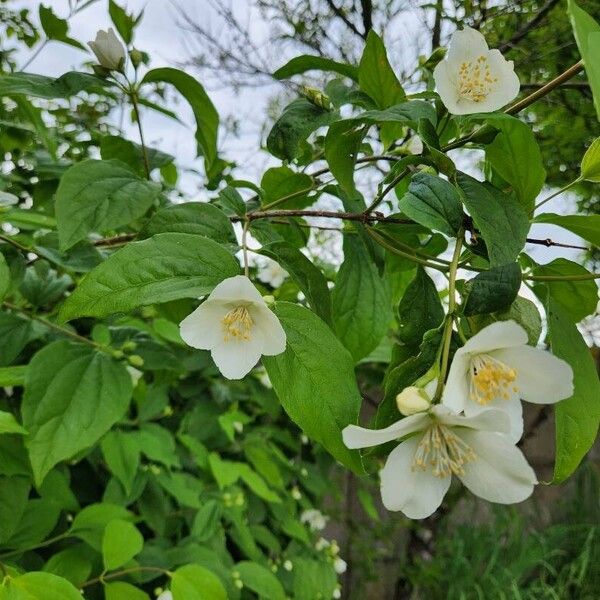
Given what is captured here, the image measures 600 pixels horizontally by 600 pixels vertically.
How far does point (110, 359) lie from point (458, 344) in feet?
1.55

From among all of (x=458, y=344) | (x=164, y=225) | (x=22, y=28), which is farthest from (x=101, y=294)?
(x=22, y=28)

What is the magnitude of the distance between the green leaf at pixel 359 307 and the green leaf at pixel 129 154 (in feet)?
1.07

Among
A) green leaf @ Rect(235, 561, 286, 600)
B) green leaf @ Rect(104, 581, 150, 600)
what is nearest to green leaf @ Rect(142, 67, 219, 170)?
green leaf @ Rect(104, 581, 150, 600)

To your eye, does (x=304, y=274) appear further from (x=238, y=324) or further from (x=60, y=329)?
(x=60, y=329)

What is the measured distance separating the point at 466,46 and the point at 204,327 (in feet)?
1.24

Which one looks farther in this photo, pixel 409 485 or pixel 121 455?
pixel 121 455

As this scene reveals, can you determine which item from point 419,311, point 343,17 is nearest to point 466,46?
point 419,311

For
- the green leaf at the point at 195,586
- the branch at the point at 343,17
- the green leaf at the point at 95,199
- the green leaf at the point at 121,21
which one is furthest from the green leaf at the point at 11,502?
the branch at the point at 343,17

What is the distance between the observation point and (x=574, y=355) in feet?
1.63

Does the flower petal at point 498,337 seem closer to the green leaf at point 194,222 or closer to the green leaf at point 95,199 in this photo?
the green leaf at point 194,222

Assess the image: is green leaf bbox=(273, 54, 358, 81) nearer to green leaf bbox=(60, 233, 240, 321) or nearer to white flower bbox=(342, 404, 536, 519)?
green leaf bbox=(60, 233, 240, 321)

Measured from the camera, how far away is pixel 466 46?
61 centimetres

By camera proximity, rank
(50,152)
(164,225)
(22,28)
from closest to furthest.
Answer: (164,225)
(50,152)
(22,28)

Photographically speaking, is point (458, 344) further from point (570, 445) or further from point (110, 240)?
point (110, 240)
